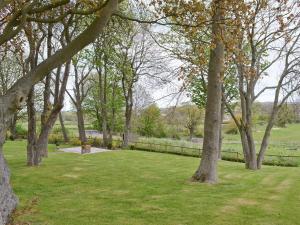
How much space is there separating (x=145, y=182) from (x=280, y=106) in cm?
891

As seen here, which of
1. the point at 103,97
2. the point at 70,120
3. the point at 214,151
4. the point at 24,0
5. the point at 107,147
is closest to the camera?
the point at 24,0

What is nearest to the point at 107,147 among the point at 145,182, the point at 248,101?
the point at 248,101

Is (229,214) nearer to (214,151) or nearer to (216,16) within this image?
(214,151)

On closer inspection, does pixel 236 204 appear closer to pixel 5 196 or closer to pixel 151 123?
pixel 5 196

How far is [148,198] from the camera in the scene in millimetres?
10031

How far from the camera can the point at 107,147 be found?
29906mm

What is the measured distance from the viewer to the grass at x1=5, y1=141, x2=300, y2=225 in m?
8.00

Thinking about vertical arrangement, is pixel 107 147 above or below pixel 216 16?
below

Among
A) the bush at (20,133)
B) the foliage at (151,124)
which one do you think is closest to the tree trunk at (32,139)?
the bush at (20,133)

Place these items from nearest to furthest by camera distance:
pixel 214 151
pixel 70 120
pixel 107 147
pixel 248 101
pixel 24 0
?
pixel 24 0, pixel 214 151, pixel 248 101, pixel 107 147, pixel 70 120

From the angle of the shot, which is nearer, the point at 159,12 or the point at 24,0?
the point at 159,12

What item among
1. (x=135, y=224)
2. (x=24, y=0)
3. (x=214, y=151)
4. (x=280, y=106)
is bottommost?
(x=135, y=224)

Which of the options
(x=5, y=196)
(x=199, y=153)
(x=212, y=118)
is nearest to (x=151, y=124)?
(x=199, y=153)

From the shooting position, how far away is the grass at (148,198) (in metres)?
8.00
